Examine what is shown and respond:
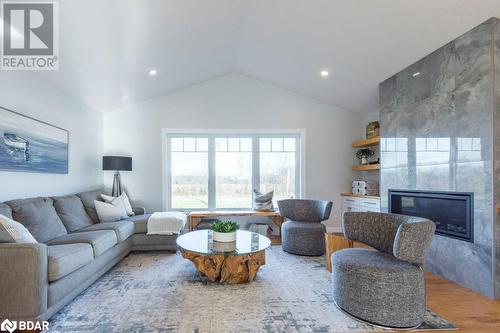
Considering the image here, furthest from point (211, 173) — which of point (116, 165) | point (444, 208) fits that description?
point (444, 208)

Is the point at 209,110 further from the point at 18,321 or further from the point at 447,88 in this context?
the point at 18,321

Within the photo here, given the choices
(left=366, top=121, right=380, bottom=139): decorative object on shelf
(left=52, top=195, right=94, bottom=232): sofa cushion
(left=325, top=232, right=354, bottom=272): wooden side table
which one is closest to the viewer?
(left=325, top=232, right=354, bottom=272): wooden side table

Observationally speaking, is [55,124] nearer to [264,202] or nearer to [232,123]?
[232,123]

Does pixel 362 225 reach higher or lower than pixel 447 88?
lower

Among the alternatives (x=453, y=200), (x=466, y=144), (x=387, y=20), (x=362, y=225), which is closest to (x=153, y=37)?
(x=387, y=20)

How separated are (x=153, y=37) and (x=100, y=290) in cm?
285

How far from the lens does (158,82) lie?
4520 millimetres

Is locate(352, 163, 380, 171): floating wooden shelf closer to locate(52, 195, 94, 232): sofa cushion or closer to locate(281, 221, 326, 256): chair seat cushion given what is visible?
locate(281, 221, 326, 256): chair seat cushion

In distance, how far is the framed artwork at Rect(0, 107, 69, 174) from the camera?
8.96 ft

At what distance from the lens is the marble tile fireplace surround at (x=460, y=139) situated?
2.42m

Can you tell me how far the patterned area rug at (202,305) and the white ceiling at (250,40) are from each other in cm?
259

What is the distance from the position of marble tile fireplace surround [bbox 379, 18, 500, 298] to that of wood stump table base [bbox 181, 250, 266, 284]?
208 centimetres

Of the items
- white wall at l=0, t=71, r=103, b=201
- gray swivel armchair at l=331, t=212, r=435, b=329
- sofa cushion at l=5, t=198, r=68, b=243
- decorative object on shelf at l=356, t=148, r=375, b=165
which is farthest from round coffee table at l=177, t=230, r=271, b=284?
decorative object on shelf at l=356, t=148, r=375, b=165
